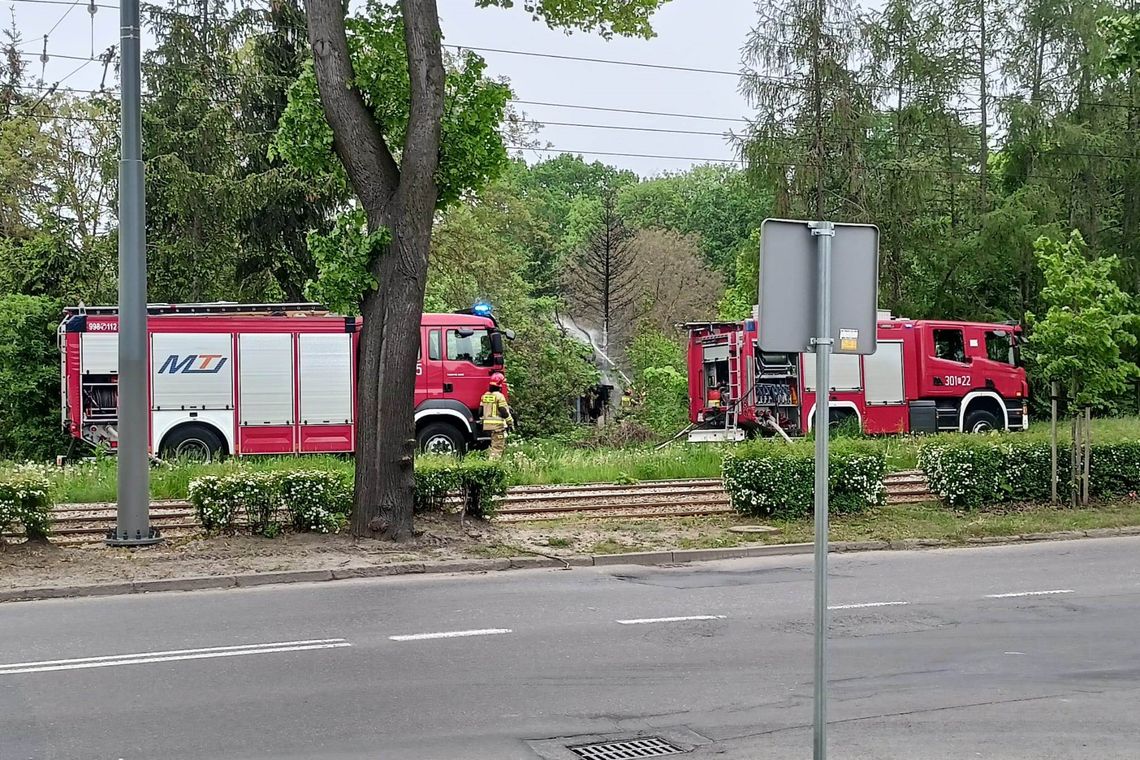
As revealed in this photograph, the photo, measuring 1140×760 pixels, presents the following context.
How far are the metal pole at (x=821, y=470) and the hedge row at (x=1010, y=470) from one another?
13.8 meters

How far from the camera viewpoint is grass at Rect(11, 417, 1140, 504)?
57.7 ft

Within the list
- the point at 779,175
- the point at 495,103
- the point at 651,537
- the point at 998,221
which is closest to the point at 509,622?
the point at 651,537

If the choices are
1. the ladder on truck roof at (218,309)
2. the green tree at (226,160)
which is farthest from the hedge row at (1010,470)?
the green tree at (226,160)

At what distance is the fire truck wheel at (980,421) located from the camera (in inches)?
1163

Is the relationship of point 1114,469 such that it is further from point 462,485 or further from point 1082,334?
point 462,485

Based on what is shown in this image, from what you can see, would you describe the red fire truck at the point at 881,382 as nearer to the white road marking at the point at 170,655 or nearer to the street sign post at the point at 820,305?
the white road marking at the point at 170,655

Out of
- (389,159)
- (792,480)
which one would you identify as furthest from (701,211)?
(389,159)

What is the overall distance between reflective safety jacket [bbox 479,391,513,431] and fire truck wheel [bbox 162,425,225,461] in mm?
4915

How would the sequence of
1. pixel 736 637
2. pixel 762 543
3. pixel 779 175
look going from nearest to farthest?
1. pixel 736 637
2. pixel 762 543
3. pixel 779 175

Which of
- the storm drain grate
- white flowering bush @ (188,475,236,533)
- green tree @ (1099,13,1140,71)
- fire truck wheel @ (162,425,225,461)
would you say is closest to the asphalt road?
the storm drain grate

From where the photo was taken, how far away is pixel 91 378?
2269cm

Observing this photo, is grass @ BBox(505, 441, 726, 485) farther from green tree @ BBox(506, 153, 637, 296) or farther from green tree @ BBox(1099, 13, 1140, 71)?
green tree @ BBox(506, 153, 637, 296)

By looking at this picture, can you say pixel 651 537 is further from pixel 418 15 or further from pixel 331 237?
pixel 418 15

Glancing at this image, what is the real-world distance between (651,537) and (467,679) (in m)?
7.53
